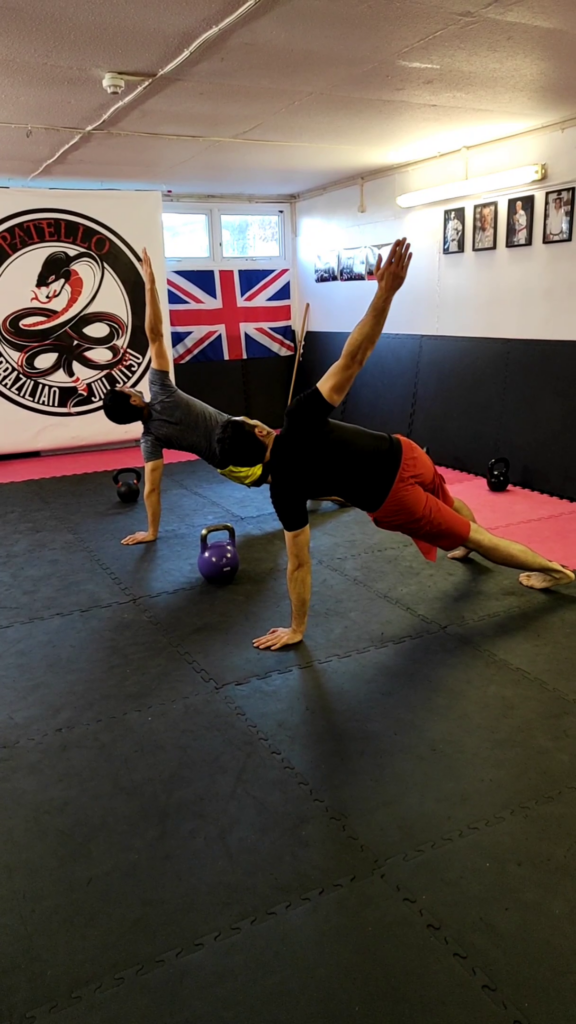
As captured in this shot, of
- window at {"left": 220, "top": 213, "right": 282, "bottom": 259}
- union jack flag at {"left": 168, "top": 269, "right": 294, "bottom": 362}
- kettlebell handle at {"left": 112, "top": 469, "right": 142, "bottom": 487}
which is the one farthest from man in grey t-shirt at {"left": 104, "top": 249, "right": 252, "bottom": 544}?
window at {"left": 220, "top": 213, "right": 282, "bottom": 259}

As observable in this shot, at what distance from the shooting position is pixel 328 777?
239 cm

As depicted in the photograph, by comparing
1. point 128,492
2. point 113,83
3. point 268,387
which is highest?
point 113,83

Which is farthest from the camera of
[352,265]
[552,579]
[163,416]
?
[352,265]

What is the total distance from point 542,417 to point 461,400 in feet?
3.02

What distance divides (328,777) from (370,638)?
41.0 inches

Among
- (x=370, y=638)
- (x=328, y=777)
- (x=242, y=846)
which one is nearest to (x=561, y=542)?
(x=370, y=638)

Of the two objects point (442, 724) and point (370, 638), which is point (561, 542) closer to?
point (370, 638)

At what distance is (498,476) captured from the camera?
5574mm

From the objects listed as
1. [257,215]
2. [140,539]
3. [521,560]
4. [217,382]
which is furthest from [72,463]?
[521,560]

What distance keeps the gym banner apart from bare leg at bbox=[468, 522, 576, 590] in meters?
5.01

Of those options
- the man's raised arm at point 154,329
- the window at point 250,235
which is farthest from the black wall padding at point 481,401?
the man's raised arm at point 154,329

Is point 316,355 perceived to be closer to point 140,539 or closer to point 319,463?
point 140,539

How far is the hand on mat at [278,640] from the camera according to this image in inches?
128

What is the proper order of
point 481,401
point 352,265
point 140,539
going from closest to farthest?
1. point 140,539
2. point 481,401
3. point 352,265
